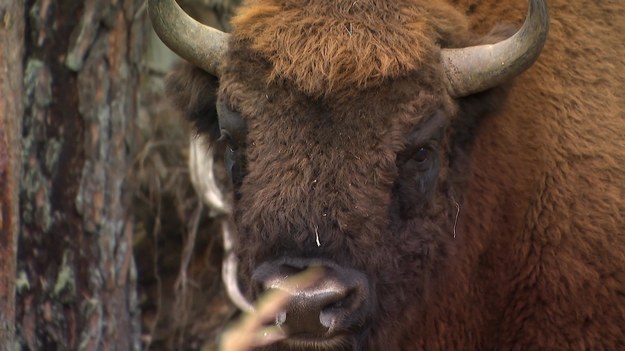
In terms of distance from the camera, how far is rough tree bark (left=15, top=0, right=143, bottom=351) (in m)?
5.23

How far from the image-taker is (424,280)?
14.9 ft

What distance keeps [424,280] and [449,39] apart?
3.30ft

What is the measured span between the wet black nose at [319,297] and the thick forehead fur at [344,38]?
69 centimetres

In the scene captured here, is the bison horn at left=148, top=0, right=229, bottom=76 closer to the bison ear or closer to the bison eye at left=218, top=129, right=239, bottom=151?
the bison ear

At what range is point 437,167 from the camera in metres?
4.47

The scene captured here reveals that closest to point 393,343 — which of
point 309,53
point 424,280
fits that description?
point 424,280

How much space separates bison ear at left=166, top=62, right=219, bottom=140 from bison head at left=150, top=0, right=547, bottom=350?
0.38ft

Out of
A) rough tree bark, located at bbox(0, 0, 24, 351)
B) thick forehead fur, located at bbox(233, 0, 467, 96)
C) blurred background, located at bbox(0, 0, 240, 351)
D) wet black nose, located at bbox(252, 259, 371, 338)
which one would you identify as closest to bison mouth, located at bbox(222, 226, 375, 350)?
wet black nose, located at bbox(252, 259, 371, 338)

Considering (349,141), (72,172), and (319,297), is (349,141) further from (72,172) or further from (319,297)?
(72,172)

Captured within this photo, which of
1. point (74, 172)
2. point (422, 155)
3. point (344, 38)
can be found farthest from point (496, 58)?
point (74, 172)

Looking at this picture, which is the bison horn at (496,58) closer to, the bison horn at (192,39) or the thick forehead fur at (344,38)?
the thick forehead fur at (344,38)

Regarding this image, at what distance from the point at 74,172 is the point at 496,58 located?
2214mm

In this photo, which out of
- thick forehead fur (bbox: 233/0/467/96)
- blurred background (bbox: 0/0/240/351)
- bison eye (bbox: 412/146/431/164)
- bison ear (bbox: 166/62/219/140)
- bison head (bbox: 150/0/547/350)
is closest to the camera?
bison head (bbox: 150/0/547/350)

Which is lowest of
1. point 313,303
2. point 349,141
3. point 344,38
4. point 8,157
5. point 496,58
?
point 313,303
